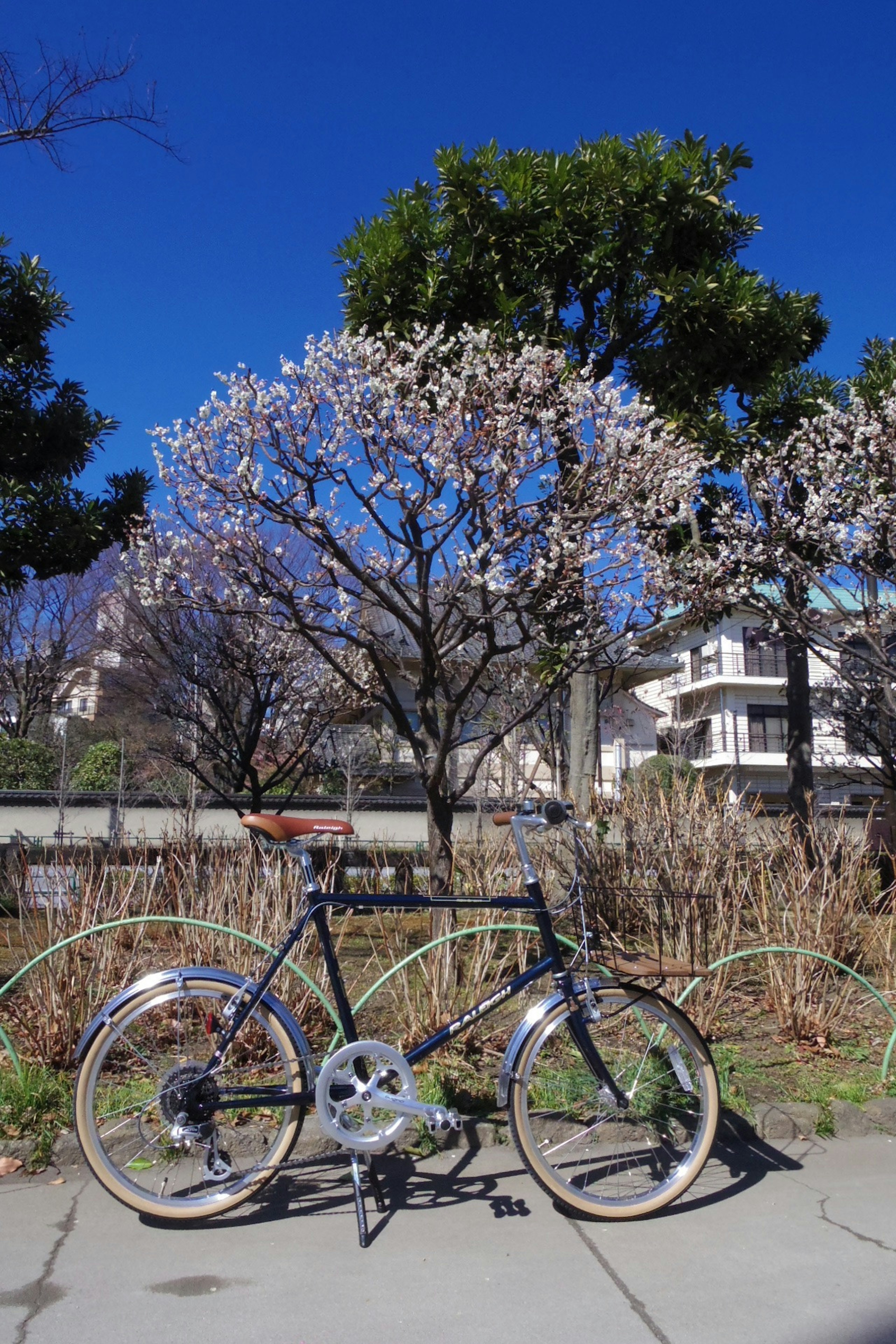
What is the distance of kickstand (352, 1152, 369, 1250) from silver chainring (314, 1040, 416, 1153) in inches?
2.2

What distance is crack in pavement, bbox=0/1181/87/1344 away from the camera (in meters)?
2.76

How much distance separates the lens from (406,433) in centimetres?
636

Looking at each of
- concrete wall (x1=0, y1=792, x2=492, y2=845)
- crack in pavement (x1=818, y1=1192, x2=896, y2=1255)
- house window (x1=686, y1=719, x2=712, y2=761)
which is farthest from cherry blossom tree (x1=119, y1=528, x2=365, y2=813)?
house window (x1=686, y1=719, x2=712, y2=761)

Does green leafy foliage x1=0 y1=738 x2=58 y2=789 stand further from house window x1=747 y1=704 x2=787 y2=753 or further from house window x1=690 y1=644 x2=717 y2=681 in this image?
house window x1=747 y1=704 x2=787 y2=753

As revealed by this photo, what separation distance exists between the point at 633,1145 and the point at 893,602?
42.1 feet

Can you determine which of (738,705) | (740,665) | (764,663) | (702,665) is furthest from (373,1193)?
(764,663)

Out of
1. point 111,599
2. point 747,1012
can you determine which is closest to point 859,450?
point 747,1012

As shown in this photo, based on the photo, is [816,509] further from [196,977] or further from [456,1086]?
[196,977]

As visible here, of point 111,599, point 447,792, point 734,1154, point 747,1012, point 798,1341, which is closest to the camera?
point 798,1341

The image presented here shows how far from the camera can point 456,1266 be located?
3.17 metres

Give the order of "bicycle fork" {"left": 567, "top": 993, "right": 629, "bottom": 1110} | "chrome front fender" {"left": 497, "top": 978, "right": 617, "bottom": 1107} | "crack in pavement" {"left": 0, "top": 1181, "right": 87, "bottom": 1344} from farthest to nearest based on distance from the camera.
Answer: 1. "bicycle fork" {"left": 567, "top": 993, "right": 629, "bottom": 1110}
2. "chrome front fender" {"left": 497, "top": 978, "right": 617, "bottom": 1107}
3. "crack in pavement" {"left": 0, "top": 1181, "right": 87, "bottom": 1344}

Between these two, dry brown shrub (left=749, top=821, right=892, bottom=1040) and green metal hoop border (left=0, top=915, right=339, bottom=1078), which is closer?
green metal hoop border (left=0, top=915, right=339, bottom=1078)

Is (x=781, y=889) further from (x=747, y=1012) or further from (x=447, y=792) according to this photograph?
(x=447, y=792)

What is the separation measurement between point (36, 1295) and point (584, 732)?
6392mm
